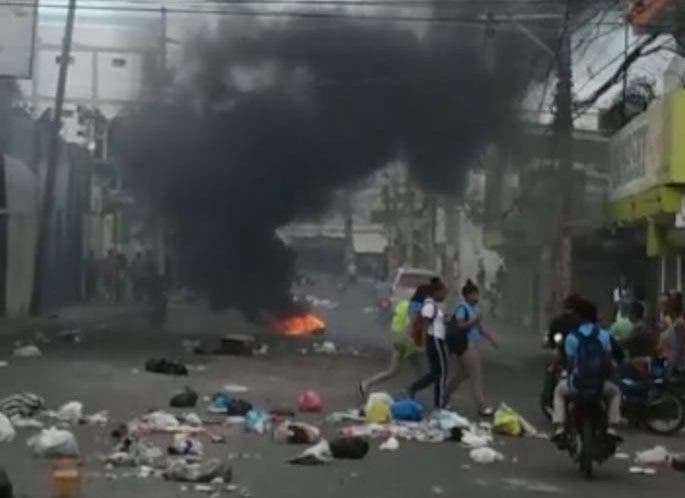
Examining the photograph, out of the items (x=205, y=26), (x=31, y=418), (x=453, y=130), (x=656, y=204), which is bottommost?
(x=31, y=418)

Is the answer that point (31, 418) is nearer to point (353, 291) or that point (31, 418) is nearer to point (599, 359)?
point (599, 359)

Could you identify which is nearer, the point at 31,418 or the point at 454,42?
the point at 31,418

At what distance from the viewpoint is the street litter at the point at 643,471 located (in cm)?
1081

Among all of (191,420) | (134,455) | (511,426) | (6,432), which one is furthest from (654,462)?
(6,432)

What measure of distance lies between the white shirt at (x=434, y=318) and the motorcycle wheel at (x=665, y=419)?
2359mm

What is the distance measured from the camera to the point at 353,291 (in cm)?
6159

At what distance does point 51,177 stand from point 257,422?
2376 cm

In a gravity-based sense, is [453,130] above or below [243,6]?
below

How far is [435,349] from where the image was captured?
14789mm

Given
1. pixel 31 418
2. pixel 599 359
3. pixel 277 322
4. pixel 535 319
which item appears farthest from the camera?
pixel 535 319

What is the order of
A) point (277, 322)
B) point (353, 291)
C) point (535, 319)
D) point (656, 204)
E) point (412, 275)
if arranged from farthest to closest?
1. point (353, 291)
2. point (535, 319)
3. point (412, 275)
4. point (277, 322)
5. point (656, 204)

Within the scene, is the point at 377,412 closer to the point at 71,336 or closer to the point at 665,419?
the point at 665,419

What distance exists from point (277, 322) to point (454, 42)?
7.04 m

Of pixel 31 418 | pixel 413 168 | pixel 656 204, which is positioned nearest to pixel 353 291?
pixel 413 168
